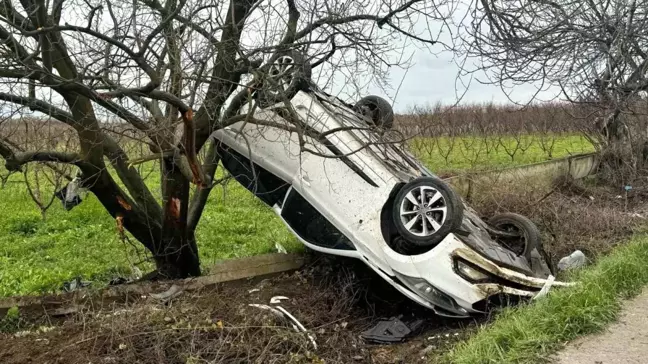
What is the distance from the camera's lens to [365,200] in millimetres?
5301

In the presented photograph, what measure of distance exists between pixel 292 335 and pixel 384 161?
1997 mm

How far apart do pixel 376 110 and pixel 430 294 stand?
2266mm

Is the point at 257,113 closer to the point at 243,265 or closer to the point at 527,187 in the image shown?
the point at 243,265

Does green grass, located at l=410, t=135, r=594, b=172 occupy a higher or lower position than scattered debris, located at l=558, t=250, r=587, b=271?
higher

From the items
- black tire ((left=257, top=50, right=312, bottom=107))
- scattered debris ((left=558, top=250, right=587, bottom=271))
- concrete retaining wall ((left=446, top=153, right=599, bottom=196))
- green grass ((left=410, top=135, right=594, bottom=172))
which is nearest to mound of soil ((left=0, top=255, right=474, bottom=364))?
black tire ((left=257, top=50, right=312, bottom=107))

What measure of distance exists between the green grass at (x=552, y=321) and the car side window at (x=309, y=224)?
1506 millimetres

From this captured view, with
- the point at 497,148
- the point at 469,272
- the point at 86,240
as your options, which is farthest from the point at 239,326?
the point at 497,148

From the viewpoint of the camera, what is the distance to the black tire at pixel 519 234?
20.1 ft

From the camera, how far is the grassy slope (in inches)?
279

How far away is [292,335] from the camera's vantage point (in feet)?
14.5

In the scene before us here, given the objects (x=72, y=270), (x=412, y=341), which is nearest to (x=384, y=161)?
(x=412, y=341)

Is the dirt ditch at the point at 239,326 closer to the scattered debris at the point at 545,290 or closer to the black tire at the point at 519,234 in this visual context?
the scattered debris at the point at 545,290

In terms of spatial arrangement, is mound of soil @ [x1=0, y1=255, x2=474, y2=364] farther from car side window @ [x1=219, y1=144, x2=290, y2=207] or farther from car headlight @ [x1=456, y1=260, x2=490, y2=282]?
car side window @ [x1=219, y1=144, x2=290, y2=207]

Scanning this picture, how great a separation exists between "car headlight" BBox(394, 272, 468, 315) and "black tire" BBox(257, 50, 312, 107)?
1849 mm
